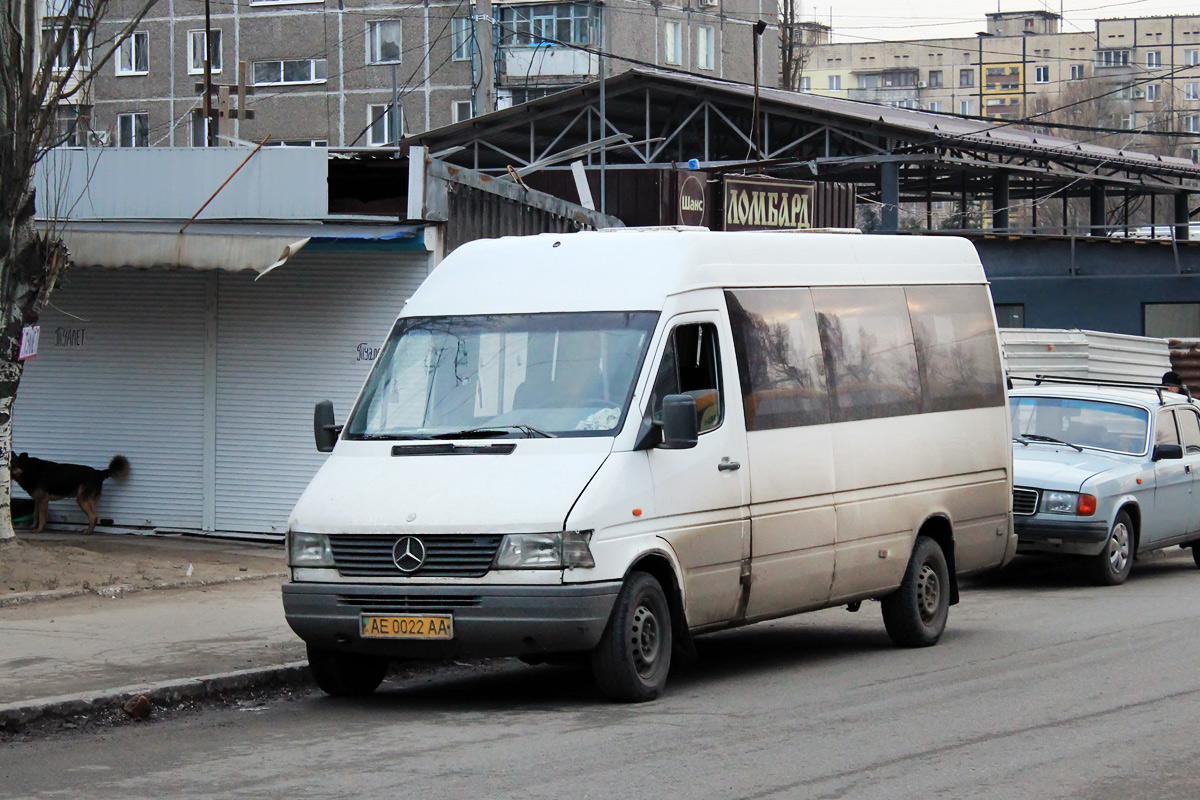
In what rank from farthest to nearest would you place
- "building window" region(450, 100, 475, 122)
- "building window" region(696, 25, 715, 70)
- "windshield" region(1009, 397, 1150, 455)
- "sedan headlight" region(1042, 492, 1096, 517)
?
"building window" region(696, 25, 715, 70), "building window" region(450, 100, 475, 122), "windshield" region(1009, 397, 1150, 455), "sedan headlight" region(1042, 492, 1096, 517)

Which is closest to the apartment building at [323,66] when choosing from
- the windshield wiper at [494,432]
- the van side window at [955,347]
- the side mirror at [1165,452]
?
the side mirror at [1165,452]

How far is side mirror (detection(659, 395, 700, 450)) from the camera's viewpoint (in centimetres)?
862

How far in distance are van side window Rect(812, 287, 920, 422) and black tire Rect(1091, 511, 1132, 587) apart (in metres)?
4.74

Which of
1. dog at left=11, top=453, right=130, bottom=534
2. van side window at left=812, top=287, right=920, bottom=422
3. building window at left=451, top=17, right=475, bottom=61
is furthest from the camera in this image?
building window at left=451, top=17, right=475, bottom=61

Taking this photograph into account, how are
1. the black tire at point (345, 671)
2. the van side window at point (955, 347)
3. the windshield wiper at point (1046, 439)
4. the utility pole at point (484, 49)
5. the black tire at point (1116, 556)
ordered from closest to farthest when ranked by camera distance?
the black tire at point (345, 671)
the van side window at point (955, 347)
the black tire at point (1116, 556)
the windshield wiper at point (1046, 439)
the utility pole at point (484, 49)

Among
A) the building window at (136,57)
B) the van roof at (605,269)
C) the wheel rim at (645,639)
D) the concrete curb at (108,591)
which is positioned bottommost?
the concrete curb at (108,591)

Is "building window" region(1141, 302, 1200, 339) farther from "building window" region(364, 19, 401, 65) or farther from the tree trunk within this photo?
"building window" region(364, 19, 401, 65)

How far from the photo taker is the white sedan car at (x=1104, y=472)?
14.8 metres

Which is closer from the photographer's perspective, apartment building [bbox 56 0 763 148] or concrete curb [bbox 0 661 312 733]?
concrete curb [bbox 0 661 312 733]

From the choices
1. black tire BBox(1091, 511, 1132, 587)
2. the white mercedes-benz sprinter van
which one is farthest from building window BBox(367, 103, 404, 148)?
the white mercedes-benz sprinter van

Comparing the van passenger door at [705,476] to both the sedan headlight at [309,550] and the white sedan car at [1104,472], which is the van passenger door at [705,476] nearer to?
the sedan headlight at [309,550]

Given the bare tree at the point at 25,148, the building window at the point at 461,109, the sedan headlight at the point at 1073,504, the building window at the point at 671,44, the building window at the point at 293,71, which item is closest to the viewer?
the bare tree at the point at 25,148

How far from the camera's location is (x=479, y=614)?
323 inches

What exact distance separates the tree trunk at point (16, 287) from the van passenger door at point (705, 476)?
672 cm
